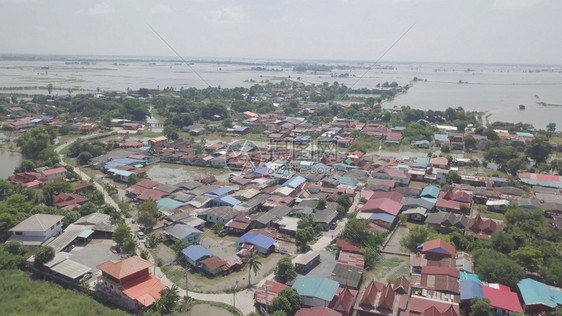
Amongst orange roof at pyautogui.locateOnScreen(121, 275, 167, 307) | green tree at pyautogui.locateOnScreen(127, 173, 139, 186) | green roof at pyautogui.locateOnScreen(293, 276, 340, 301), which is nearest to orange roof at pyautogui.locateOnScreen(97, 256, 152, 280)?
orange roof at pyautogui.locateOnScreen(121, 275, 167, 307)

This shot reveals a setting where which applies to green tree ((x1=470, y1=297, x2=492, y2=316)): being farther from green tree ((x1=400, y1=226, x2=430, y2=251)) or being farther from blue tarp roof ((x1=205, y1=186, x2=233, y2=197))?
blue tarp roof ((x1=205, y1=186, x2=233, y2=197))

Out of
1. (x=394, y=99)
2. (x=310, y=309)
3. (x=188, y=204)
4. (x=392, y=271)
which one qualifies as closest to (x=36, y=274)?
(x=188, y=204)

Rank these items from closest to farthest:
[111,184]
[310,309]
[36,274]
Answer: [310,309], [36,274], [111,184]

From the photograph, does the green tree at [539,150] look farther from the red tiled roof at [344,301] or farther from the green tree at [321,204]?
the red tiled roof at [344,301]

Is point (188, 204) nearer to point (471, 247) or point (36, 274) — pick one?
point (36, 274)

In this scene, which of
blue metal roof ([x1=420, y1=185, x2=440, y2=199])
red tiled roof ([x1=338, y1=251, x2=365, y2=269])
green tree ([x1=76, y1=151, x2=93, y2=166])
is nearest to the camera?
red tiled roof ([x1=338, y1=251, x2=365, y2=269])

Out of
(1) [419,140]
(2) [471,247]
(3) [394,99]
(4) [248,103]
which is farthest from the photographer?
(3) [394,99]

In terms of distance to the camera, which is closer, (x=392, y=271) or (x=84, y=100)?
(x=392, y=271)
